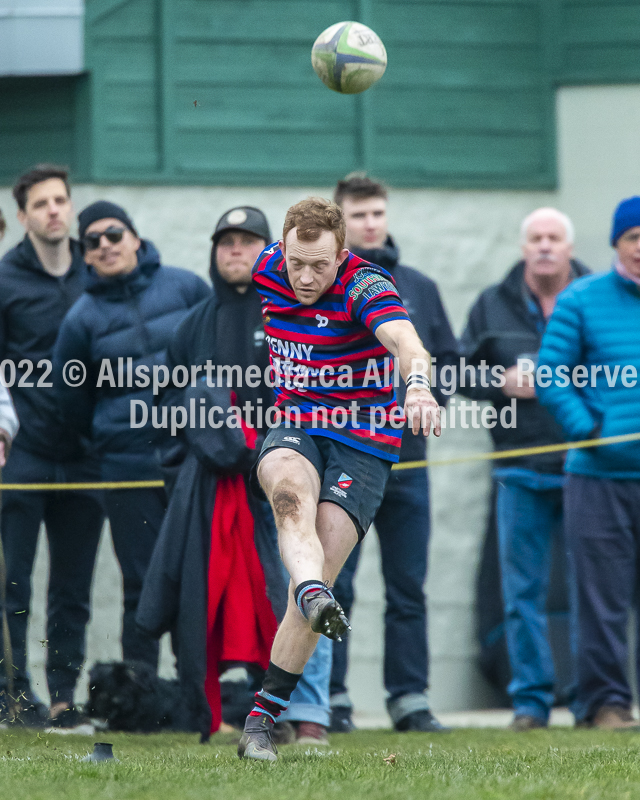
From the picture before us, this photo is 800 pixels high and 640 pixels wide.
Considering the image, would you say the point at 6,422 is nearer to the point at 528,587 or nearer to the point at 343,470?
the point at 343,470

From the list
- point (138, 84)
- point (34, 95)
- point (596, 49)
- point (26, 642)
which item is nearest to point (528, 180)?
point (596, 49)

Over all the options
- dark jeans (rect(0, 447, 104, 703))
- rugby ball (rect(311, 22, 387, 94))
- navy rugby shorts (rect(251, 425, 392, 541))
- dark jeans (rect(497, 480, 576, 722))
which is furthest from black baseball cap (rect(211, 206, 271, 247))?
dark jeans (rect(497, 480, 576, 722))

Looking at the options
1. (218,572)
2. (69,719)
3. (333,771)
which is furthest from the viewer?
(69,719)

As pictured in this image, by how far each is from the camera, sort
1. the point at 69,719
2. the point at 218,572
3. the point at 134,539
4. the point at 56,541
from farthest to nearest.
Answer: the point at 56,541 → the point at 134,539 → the point at 69,719 → the point at 218,572

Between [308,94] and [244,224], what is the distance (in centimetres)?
331

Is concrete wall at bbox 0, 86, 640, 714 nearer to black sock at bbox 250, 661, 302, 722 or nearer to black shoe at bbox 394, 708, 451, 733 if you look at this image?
black shoe at bbox 394, 708, 451, 733

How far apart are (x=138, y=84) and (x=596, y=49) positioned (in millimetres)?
3328

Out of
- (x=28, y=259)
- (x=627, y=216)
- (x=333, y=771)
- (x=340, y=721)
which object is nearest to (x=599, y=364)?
(x=627, y=216)

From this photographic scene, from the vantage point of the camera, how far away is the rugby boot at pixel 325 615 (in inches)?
177

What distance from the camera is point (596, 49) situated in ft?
32.8

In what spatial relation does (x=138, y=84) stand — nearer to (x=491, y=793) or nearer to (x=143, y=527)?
(x=143, y=527)

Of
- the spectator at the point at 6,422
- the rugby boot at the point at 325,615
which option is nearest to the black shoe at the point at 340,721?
the spectator at the point at 6,422

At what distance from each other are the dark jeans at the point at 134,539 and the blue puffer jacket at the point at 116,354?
0.39 feet

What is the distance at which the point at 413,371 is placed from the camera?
15.4ft
